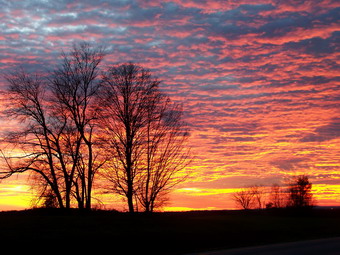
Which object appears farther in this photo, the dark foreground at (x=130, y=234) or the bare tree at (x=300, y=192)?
the bare tree at (x=300, y=192)

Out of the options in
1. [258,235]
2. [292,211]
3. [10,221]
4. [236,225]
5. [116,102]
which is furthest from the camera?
[292,211]

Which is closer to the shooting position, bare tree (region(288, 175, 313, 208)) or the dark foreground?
the dark foreground

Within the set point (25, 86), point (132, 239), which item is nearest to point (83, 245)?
point (132, 239)

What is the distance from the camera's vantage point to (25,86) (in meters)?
38.3

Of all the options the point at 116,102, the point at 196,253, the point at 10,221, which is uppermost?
the point at 116,102

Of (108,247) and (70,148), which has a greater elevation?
(70,148)

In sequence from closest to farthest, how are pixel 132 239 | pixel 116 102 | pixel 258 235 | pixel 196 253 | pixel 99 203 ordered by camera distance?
1. pixel 196 253
2. pixel 132 239
3. pixel 258 235
4. pixel 116 102
5. pixel 99 203

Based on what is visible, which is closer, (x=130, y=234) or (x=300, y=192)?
(x=130, y=234)

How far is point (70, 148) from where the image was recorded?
3847cm

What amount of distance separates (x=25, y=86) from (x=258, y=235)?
23.6 metres

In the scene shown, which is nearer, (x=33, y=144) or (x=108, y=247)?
(x=108, y=247)

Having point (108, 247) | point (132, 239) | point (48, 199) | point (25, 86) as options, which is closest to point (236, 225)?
point (132, 239)

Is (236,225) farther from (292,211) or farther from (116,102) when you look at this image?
(292,211)

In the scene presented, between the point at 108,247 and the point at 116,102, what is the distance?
17.6 meters
